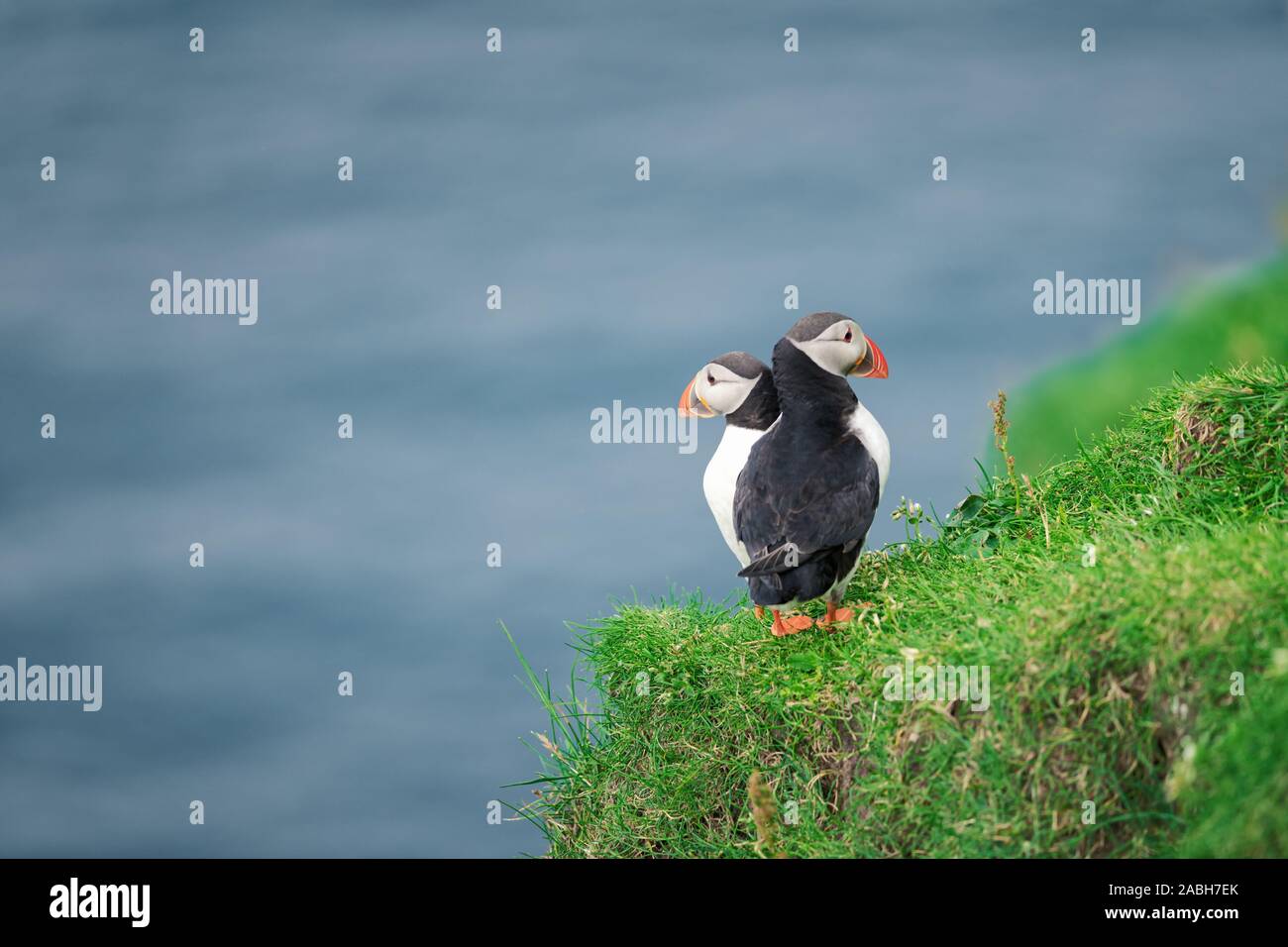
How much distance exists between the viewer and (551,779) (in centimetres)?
419

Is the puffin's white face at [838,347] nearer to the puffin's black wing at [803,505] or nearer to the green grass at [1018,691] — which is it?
the puffin's black wing at [803,505]

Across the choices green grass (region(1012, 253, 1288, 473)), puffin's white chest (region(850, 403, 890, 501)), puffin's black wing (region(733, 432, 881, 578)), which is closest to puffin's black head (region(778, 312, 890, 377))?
puffin's white chest (region(850, 403, 890, 501))

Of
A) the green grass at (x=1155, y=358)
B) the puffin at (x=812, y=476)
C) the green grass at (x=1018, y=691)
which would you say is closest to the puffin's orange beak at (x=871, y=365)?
the puffin at (x=812, y=476)

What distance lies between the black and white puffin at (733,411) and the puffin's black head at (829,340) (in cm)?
17

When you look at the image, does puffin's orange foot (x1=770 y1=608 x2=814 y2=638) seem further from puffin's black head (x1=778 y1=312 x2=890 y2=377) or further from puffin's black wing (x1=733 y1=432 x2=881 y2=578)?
puffin's black head (x1=778 y1=312 x2=890 y2=377)

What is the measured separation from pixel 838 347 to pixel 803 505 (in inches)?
20.5

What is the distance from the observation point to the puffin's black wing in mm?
3533

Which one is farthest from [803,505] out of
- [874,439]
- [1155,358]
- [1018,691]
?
[1155,358]

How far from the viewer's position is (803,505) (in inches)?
141
